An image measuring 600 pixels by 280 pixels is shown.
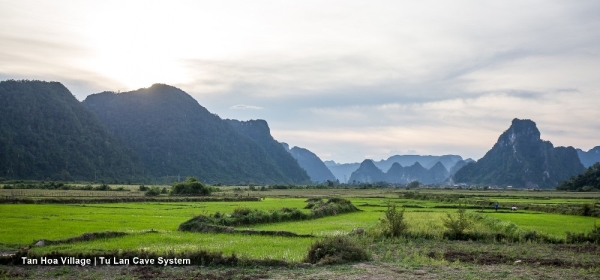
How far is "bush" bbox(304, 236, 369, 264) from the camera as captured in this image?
41.4 ft

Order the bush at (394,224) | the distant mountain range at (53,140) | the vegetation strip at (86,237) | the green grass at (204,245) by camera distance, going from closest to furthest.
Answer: the green grass at (204,245), the vegetation strip at (86,237), the bush at (394,224), the distant mountain range at (53,140)

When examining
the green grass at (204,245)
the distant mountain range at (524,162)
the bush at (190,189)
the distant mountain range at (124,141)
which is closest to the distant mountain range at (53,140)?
the distant mountain range at (124,141)

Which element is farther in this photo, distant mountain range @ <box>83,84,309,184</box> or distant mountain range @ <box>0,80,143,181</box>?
distant mountain range @ <box>83,84,309,184</box>

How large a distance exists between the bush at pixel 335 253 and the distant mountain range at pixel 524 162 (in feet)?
477

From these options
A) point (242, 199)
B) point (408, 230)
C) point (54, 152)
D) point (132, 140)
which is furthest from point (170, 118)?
point (408, 230)

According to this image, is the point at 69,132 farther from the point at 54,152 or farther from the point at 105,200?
the point at 105,200

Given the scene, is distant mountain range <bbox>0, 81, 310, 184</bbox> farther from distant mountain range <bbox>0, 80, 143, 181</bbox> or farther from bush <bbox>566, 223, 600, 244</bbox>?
bush <bbox>566, 223, 600, 244</bbox>

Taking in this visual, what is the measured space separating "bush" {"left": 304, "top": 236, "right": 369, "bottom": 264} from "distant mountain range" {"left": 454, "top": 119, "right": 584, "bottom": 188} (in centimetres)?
14537

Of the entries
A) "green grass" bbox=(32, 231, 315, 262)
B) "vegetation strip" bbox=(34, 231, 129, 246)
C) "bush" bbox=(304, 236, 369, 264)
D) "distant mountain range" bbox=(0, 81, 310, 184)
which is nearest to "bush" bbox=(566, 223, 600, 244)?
"bush" bbox=(304, 236, 369, 264)

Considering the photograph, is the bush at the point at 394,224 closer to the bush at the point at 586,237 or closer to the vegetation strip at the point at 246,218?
the vegetation strip at the point at 246,218

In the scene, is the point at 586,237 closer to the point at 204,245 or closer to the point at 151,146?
the point at 204,245

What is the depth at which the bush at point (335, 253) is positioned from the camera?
12.6 m

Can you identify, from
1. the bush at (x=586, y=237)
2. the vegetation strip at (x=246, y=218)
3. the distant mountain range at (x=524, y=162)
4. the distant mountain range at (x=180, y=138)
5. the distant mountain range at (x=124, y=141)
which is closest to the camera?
the bush at (x=586, y=237)

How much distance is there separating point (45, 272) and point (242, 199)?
34998mm
